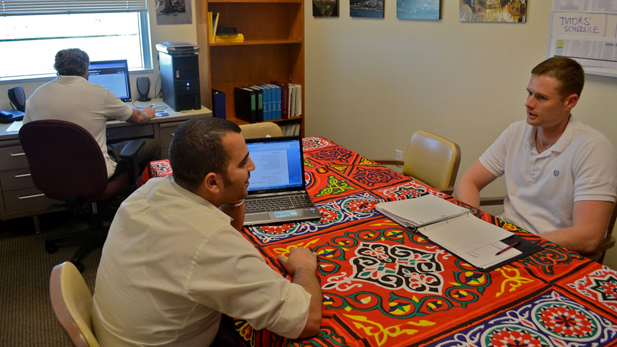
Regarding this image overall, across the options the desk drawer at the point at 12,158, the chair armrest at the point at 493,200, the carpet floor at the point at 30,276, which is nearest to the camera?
the chair armrest at the point at 493,200

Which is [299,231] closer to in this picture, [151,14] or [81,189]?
[81,189]

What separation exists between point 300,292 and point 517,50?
2.30 m

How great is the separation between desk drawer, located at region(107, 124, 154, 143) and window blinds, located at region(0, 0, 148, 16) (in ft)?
3.35

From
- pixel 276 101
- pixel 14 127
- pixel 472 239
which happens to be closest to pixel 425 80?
pixel 276 101

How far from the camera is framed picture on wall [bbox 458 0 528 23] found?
112 inches

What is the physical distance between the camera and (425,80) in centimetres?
359

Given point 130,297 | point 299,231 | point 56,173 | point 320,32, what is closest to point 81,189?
point 56,173

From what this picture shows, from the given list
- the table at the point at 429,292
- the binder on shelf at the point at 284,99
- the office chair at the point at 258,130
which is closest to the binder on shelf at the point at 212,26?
the binder on shelf at the point at 284,99

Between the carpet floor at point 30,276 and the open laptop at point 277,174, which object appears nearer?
the open laptop at point 277,174

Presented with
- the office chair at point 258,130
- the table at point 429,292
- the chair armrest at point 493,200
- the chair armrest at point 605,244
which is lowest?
the chair armrest at point 605,244

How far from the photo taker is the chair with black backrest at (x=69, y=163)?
2.80m

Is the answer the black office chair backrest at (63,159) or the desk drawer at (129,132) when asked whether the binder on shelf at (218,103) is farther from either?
the black office chair backrest at (63,159)

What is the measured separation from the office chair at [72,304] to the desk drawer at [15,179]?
2338 millimetres

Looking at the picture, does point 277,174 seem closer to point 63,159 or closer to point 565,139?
point 565,139
